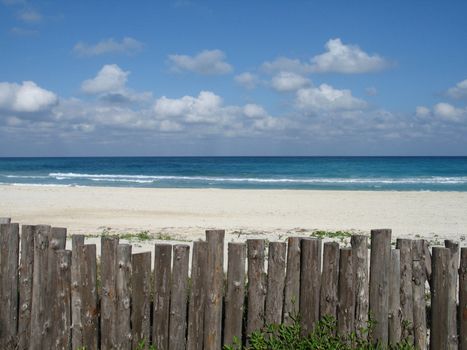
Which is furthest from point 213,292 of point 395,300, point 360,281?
point 395,300

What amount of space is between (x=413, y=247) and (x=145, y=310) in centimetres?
229

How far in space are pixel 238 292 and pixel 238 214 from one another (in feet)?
49.5

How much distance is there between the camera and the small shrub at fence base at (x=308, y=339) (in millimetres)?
3988

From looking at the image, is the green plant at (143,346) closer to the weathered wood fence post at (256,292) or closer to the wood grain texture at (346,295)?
the weathered wood fence post at (256,292)

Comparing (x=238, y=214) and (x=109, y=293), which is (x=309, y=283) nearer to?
(x=109, y=293)

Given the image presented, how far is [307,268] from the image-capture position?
13.2 ft

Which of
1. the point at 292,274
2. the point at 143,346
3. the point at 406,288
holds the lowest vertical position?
the point at 143,346

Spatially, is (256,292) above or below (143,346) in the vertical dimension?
above

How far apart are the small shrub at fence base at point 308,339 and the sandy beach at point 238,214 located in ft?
25.6

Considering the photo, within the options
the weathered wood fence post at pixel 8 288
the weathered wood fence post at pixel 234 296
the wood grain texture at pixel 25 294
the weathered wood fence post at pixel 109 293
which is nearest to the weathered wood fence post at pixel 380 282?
the weathered wood fence post at pixel 234 296

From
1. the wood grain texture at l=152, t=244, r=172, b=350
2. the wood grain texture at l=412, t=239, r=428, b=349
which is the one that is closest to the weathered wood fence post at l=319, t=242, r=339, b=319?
the wood grain texture at l=412, t=239, r=428, b=349

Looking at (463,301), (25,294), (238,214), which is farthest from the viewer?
(238,214)

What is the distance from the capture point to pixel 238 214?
62.9ft

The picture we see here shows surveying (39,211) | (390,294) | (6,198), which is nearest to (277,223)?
(39,211)
